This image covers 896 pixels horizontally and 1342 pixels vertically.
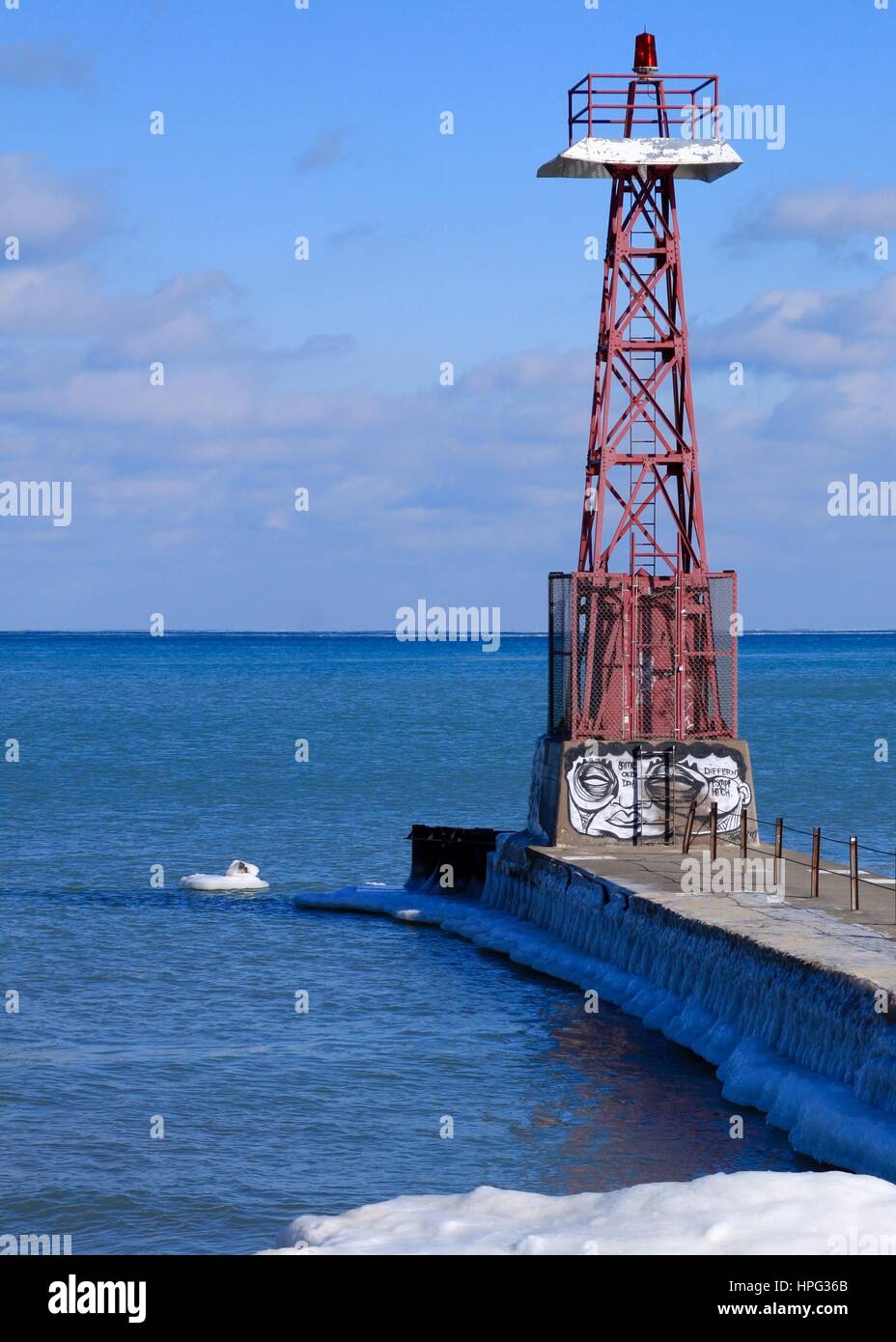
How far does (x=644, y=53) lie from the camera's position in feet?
98.1

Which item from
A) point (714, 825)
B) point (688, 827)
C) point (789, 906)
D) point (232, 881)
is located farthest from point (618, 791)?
point (232, 881)

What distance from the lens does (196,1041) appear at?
21938 mm

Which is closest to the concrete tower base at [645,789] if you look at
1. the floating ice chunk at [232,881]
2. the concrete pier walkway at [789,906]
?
the concrete pier walkway at [789,906]

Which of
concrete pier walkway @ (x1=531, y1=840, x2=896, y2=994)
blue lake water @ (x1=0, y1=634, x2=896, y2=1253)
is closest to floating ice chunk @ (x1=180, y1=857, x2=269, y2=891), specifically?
blue lake water @ (x1=0, y1=634, x2=896, y2=1253)

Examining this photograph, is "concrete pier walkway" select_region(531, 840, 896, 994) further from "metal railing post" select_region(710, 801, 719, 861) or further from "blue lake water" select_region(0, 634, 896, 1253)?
"blue lake water" select_region(0, 634, 896, 1253)

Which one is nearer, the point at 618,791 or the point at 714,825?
the point at 714,825

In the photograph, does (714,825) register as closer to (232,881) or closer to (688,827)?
(688,827)

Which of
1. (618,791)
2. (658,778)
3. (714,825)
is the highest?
(658,778)

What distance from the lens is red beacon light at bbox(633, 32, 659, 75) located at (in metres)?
29.9

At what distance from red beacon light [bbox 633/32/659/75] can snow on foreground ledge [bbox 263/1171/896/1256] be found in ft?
67.4

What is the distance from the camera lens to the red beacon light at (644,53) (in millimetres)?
29859

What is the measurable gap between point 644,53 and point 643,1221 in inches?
853

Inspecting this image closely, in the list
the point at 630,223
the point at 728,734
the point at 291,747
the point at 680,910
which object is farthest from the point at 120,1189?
the point at 291,747
